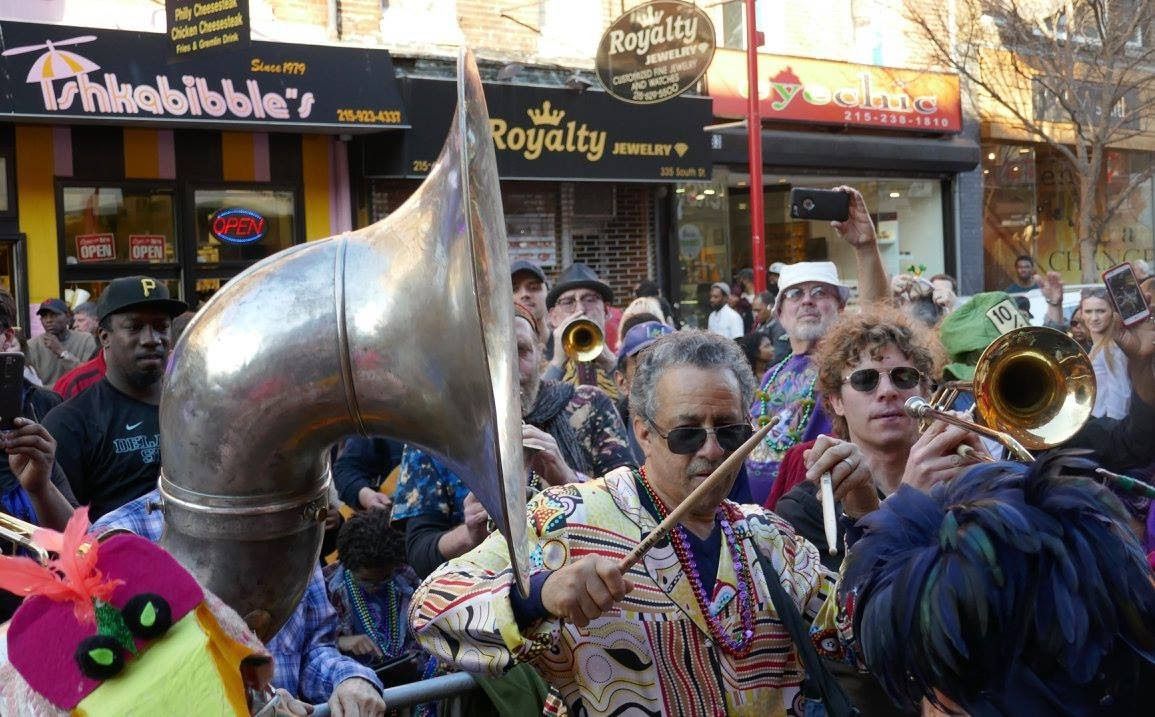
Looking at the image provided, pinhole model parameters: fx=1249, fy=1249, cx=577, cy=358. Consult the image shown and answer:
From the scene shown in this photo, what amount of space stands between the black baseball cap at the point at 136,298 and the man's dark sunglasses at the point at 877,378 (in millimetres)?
2772

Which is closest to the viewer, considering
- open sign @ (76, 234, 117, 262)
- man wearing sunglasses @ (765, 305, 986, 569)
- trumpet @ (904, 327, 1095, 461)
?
trumpet @ (904, 327, 1095, 461)

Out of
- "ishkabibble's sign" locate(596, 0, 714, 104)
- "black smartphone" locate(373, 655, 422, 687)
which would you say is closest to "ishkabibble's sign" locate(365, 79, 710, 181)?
"ishkabibble's sign" locate(596, 0, 714, 104)

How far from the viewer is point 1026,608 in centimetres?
192

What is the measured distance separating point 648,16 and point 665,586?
9.83m

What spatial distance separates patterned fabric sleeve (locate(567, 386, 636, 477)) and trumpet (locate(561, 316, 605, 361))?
2.53 meters

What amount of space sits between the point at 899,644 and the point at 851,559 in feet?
→ 0.63

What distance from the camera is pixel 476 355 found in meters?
1.80

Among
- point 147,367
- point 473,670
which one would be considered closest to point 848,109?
point 147,367

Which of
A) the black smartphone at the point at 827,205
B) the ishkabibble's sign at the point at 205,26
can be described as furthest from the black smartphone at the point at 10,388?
the ishkabibble's sign at the point at 205,26

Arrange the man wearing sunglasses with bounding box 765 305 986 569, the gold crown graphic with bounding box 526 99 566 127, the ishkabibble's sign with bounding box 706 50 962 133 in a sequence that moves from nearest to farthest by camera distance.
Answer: the man wearing sunglasses with bounding box 765 305 986 569, the gold crown graphic with bounding box 526 99 566 127, the ishkabibble's sign with bounding box 706 50 962 133

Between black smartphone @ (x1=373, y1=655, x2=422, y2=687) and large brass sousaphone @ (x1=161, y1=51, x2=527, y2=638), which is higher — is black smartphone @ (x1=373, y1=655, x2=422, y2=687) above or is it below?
below

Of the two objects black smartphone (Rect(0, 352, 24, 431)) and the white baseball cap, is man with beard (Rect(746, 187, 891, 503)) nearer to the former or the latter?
the white baseball cap

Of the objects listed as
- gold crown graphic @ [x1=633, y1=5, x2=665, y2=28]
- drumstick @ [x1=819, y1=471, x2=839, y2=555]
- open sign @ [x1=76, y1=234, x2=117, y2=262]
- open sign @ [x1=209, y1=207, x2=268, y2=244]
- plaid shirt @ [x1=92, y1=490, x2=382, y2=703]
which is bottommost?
plaid shirt @ [x1=92, y1=490, x2=382, y2=703]

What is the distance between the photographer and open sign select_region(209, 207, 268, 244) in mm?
12000
